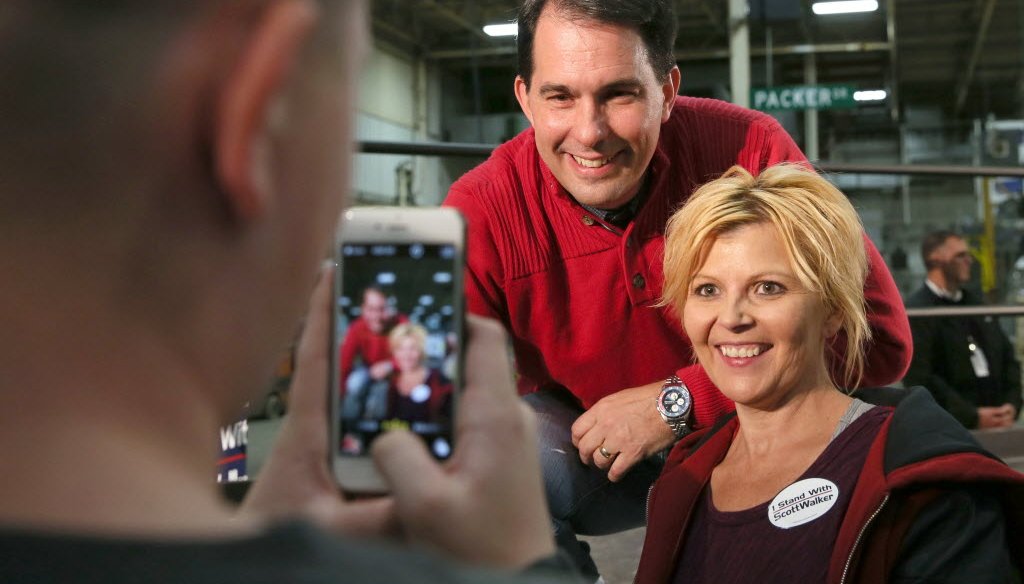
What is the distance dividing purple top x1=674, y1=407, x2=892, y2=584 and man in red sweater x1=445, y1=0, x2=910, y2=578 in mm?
258

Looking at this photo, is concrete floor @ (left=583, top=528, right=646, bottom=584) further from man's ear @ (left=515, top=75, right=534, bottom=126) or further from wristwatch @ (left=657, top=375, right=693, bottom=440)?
man's ear @ (left=515, top=75, right=534, bottom=126)

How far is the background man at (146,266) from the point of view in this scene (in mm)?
341

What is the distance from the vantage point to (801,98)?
7.86m

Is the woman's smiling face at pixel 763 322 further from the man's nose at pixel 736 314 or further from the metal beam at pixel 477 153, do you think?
the metal beam at pixel 477 153

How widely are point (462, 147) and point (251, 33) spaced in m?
2.58

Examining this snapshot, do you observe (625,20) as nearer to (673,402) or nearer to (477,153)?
(673,402)

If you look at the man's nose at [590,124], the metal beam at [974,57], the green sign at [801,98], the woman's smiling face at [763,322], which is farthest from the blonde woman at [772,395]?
the metal beam at [974,57]

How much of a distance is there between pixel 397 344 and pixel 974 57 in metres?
21.1

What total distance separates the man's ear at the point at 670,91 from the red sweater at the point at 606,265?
0.09ft

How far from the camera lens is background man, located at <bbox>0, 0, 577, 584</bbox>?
34 cm

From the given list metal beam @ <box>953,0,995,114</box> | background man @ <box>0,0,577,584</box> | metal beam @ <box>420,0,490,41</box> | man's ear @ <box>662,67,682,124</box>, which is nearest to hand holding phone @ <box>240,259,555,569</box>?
background man @ <box>0,0,577,584</box>

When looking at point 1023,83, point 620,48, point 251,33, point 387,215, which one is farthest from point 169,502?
point 1023,83

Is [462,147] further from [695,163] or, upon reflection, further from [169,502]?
[169,502]

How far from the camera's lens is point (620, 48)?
1979 millimetres
